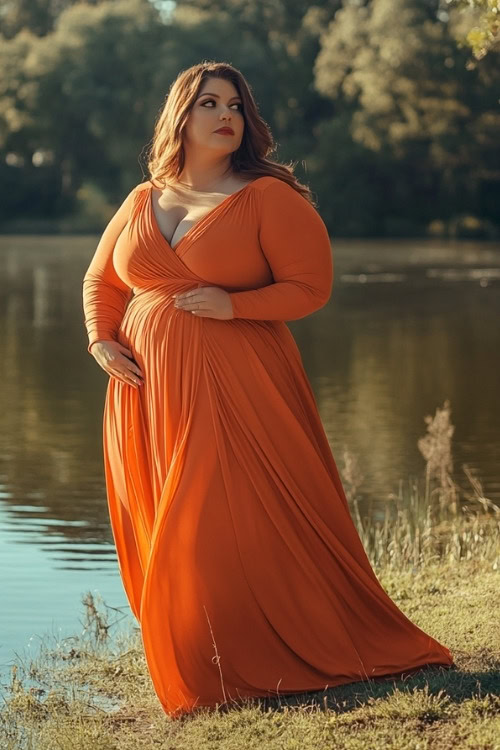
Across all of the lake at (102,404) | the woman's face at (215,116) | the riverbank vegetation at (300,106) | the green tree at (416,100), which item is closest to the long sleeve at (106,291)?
the woman's face at (215,116)

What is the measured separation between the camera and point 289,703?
366cm

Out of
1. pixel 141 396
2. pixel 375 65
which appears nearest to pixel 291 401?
pixel 141 396

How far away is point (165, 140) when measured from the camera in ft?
13.0

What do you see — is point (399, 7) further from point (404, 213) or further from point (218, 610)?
point (218, 610)

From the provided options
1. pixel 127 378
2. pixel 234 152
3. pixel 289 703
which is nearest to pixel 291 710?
pixel 289 703

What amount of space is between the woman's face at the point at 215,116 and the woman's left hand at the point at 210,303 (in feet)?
1.36

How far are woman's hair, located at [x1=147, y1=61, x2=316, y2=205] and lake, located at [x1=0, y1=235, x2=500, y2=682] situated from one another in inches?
79.6

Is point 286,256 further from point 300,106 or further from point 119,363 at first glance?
point 300,106

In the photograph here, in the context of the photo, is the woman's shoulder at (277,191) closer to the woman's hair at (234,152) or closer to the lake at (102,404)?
the woman's hair at (234,152)

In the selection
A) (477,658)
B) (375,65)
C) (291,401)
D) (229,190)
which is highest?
(375,65)

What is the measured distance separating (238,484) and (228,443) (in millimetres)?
113

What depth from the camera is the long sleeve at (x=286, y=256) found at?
3754 millimetres

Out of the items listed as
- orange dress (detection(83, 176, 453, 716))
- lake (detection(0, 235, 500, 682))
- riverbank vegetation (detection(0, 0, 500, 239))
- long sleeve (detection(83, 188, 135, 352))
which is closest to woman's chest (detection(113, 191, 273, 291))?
orange dress (detection(83, 176, 453, 716))

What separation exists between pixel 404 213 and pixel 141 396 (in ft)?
157
